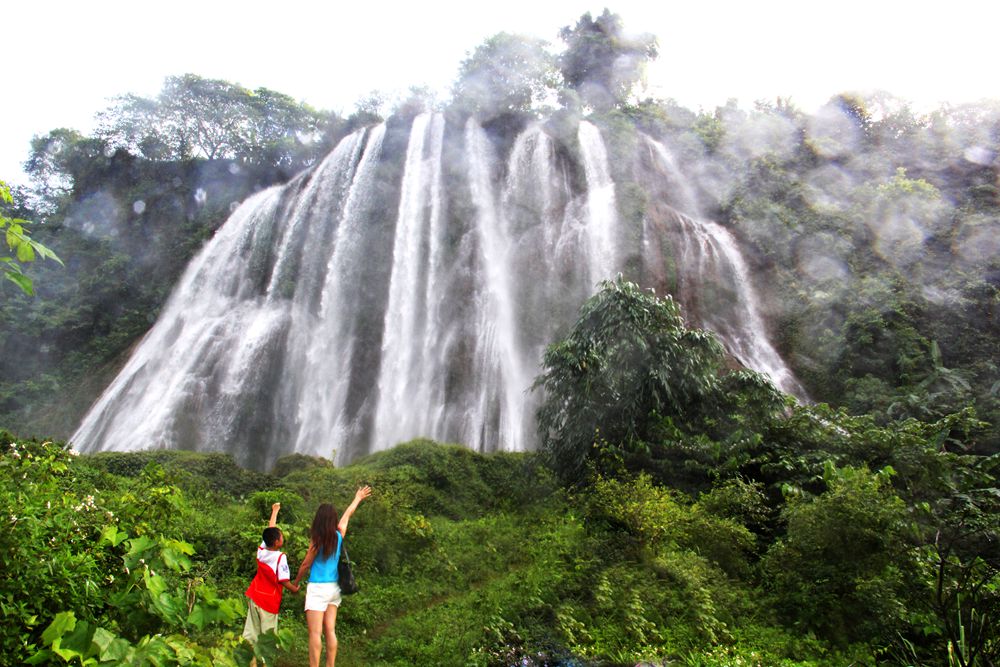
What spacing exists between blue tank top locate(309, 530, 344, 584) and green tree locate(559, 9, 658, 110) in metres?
28.0

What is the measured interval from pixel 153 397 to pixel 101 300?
43.1 feet

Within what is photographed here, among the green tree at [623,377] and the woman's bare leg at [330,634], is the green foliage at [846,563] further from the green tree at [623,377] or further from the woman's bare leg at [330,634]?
the woman's bare leg at [330,634]

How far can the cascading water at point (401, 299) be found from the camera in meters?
16.5

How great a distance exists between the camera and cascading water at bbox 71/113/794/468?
16.5m

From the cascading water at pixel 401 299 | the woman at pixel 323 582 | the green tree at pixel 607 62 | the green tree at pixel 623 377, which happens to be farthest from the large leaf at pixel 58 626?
the green tree at pixel 607 62

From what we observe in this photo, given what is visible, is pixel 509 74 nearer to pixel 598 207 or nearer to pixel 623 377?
pixel 598 207

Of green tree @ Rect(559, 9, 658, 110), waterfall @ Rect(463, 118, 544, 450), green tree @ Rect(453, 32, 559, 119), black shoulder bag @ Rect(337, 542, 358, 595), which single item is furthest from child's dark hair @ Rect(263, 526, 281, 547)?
green tree @ Rect(559, 9, 658, 110)

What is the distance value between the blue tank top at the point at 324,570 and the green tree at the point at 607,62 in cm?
2795

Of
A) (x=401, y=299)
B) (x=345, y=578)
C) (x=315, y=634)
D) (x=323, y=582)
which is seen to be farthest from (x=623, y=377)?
(x=401, y=299)

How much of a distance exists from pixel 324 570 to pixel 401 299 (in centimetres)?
1486

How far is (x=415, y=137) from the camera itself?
78.0ft

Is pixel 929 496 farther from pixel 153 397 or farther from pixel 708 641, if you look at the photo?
pixel 153 397

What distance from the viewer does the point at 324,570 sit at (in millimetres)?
4699

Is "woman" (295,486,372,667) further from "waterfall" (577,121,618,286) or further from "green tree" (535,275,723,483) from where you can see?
"waterfall" (577,121,618,286)
